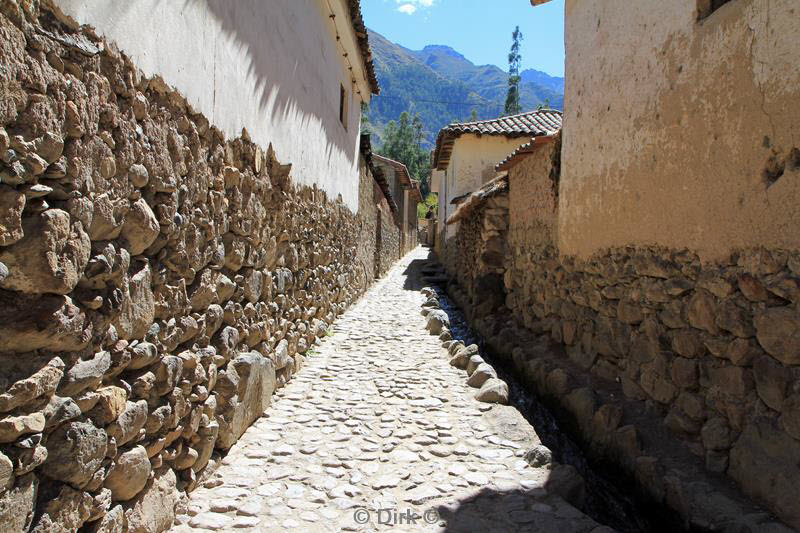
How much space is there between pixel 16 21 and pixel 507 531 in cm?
276

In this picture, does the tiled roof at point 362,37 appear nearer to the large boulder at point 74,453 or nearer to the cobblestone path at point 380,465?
the cobblestone path at point 380,465

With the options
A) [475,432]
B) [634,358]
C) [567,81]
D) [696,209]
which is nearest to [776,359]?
[696,209]

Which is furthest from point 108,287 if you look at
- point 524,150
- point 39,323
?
point 524,150

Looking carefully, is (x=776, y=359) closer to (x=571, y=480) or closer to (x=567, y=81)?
(x=571, y=480)

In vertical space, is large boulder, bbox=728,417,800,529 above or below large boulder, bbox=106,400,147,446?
below

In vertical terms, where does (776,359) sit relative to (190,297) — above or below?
below

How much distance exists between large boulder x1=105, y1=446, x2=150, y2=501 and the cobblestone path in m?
0.43

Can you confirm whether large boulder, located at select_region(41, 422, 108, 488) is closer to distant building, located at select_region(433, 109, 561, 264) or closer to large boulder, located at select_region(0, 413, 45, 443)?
large boulder, located at select_region(0, 413, 45, 443)

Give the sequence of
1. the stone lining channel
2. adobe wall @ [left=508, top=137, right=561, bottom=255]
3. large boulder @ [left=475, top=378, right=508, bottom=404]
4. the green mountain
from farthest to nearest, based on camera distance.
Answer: the green mountain
adobe wall @ [left=508, top=137, right=561, bottom=255]
large boulder @ [left=475, top=378, right=508, bottom=404]
the stone lining channel

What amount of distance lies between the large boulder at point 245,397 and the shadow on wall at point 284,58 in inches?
65.2

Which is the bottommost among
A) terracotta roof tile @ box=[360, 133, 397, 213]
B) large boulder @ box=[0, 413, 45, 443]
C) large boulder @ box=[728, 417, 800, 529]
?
large boulder @ box=[728, 417, 800, 529]

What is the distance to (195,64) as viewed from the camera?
2652mm

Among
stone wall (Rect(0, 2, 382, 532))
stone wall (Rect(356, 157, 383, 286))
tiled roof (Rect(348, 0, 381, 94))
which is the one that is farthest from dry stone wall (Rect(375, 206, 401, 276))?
stone wall (Rect(0, 2, 382, 532))

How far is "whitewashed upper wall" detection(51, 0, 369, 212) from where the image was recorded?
83.7 inches
